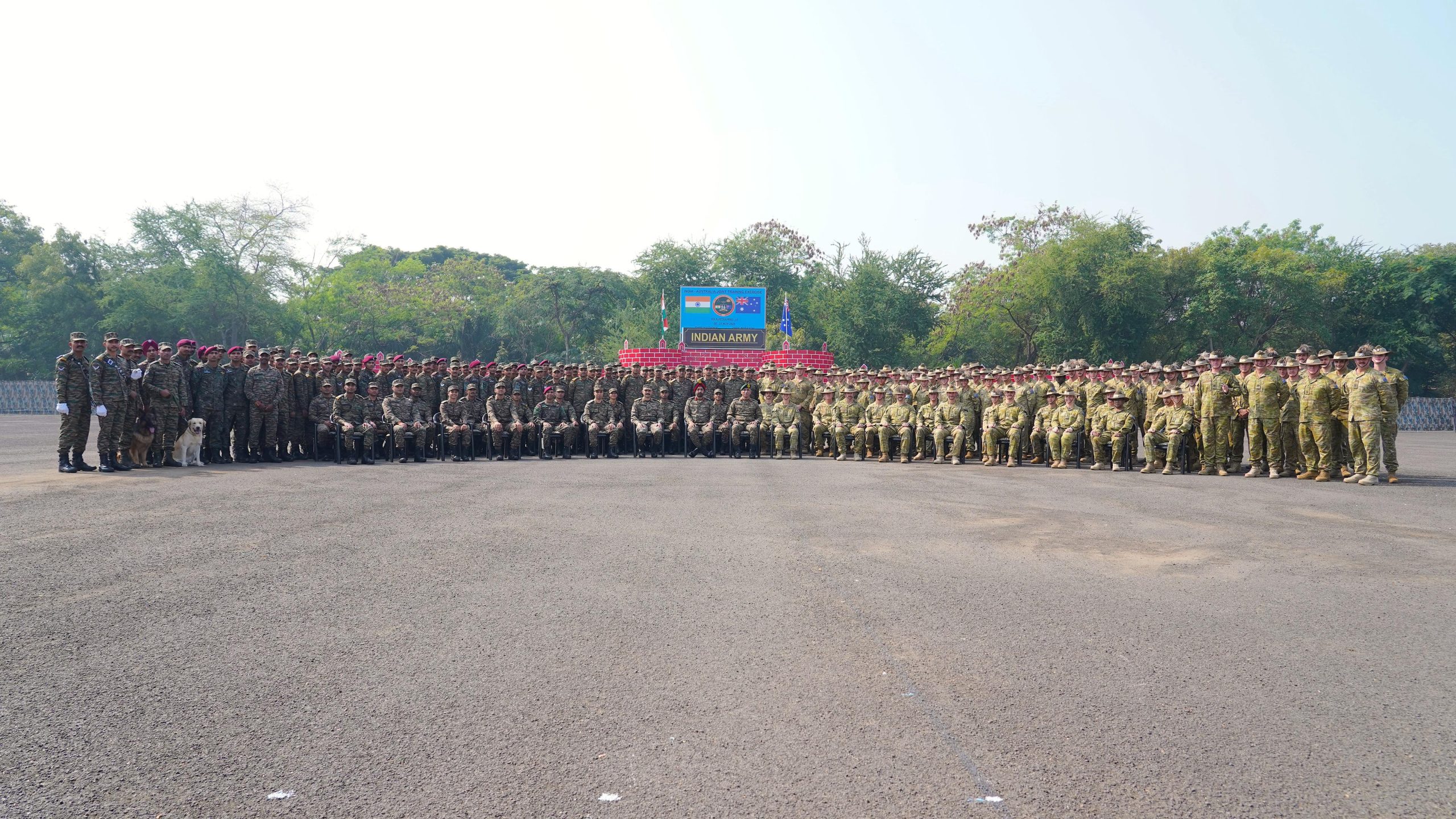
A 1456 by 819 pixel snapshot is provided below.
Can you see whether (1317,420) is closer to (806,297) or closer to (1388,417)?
(1388,417)

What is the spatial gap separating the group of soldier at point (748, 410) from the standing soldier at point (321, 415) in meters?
0.03

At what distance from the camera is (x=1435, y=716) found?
13.0ft

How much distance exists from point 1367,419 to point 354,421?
51.2 feet

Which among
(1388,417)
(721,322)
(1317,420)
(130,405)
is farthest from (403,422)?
(1388,417)

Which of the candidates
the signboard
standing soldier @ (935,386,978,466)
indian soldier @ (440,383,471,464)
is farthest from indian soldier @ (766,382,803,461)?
the signboard

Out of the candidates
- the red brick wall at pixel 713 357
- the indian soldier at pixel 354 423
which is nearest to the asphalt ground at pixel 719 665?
the indian soldier at pixel 354 423

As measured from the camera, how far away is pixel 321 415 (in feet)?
51.1

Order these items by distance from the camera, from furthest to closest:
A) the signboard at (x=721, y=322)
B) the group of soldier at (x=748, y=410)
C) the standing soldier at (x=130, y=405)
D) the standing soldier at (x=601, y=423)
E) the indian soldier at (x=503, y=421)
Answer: the signboard at (x=721, y=322)
the standing soldier at (x=601, y=423)
the indian soldier at (x=503, y=421)
the group of soldier at (x=748, y=410)
the standing soldier at (x=130, y=405)

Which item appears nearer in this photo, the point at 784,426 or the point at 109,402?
the point at 109,402

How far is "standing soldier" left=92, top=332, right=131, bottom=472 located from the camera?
12.4 metres

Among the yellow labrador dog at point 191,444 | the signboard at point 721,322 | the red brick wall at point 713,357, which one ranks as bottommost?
the yellow labrador dog at point 191,444

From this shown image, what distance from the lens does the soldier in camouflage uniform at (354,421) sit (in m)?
15.2

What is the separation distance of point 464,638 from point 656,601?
4.27ft

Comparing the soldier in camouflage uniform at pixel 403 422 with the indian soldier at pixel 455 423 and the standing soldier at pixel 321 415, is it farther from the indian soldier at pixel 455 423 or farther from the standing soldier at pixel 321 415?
the standing soldier at pixel 321 415
